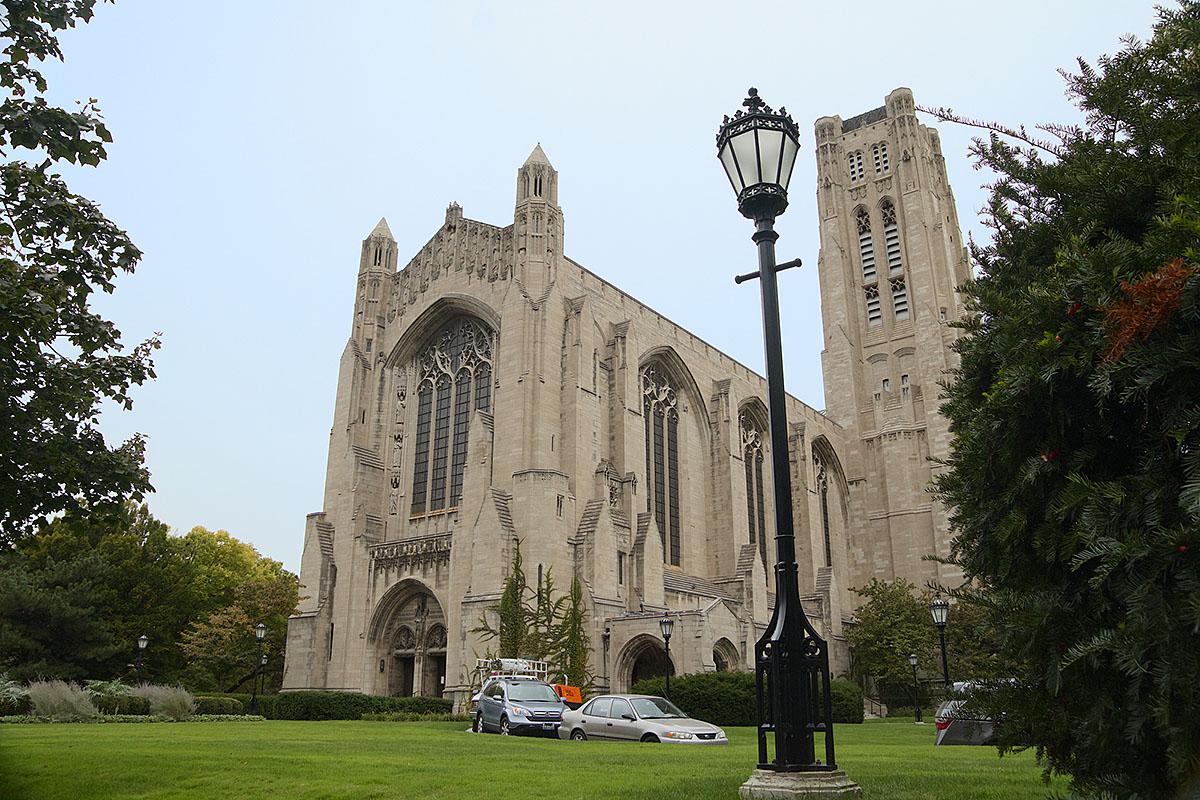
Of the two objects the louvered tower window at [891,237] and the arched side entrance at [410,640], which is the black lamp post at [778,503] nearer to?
the arched side entrance at [410,640]

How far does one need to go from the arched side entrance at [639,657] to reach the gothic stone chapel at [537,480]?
0.14 meters

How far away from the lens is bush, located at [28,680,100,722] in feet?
79.2

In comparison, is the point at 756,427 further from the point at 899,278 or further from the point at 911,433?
the point at 899,278

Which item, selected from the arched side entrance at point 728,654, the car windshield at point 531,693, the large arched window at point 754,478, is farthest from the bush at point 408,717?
Answer: the large arched window at point 754,478

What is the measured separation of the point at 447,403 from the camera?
38469mm

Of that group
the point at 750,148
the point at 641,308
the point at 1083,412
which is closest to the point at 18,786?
the point at 750,148

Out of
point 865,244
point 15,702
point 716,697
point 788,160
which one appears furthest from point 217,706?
point 865,244

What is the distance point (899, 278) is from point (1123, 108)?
5520cm

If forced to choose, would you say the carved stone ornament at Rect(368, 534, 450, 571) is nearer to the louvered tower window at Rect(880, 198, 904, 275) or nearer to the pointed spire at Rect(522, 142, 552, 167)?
the pointed spire at Rect(522, 142, 552, 167)

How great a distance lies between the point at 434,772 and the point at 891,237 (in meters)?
55.2

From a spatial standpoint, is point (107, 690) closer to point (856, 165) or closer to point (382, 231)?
point (382, 231)

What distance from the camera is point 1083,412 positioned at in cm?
439

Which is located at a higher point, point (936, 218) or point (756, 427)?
point (936, 218)

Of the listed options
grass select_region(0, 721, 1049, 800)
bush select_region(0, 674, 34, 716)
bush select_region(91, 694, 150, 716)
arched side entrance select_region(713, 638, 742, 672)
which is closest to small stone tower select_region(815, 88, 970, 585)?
arched side entrance select_region(713, 638, 742, 672)
